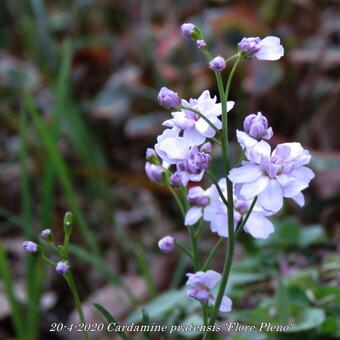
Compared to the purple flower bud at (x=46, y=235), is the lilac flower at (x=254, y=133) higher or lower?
higher

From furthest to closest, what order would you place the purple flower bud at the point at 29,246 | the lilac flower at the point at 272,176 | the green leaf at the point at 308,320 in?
the green leaf at the point at 308,320 < the purple flower bud at the point at 29,246 < the lilac flower at the point at 272,176

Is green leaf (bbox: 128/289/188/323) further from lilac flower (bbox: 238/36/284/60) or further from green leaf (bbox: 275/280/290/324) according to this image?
lilac flower (bbox: 238/36/284/60)

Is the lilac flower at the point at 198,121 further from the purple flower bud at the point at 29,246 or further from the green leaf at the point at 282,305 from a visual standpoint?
the green leaf at the point at 282,305

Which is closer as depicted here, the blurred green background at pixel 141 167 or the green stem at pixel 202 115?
the green stem at pixel 202 115

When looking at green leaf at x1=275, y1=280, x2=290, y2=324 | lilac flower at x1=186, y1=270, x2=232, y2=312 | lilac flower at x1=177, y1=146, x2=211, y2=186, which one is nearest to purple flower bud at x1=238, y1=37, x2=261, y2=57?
lilac flower at x1=177, y1=146, x2=211, y2=186

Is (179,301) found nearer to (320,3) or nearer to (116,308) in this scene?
(116,308)

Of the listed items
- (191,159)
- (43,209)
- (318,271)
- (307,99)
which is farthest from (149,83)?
(191,159)

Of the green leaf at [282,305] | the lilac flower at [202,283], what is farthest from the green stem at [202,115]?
the green leaf at [282,305]
